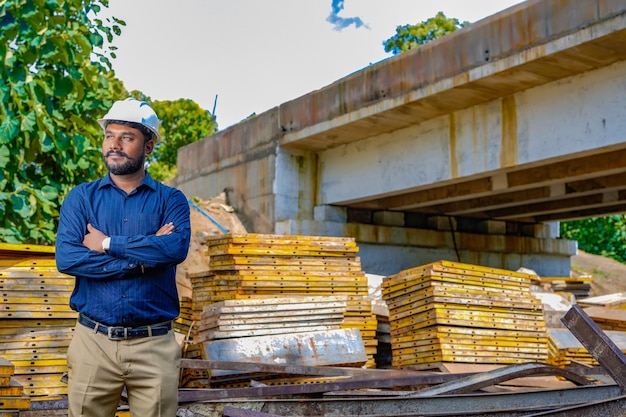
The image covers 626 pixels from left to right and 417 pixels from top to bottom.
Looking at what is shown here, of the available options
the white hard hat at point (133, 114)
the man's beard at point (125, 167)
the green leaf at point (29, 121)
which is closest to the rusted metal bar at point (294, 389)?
the man's beard at point (125, 167)

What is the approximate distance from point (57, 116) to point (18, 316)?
Answer: 165 inches

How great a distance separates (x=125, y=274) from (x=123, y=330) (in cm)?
29

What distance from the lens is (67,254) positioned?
409cm

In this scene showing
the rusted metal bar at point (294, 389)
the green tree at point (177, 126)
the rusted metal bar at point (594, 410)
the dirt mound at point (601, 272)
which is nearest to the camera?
the rusted metal bar at point (594, 410)

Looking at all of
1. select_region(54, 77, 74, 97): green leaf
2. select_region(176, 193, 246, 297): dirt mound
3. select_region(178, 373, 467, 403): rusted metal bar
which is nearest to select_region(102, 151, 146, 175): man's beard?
select_region(178, 373, 467, 403): rusted metal bar

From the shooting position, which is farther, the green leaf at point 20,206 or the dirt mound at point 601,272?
the dirt mound at point 601,272

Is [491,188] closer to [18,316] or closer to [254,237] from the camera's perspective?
[254,237]

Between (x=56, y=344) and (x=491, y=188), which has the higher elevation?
(x=491, y=188)

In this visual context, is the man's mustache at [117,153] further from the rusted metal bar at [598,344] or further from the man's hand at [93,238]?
the rusted metal bar at [598,344]

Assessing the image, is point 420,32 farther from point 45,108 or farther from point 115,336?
point 115,336

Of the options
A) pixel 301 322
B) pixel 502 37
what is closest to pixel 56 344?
pixel 301 322

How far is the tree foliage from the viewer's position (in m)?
34.1

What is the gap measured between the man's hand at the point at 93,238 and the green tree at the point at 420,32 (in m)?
37.4

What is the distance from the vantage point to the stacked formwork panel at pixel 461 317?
975cm
